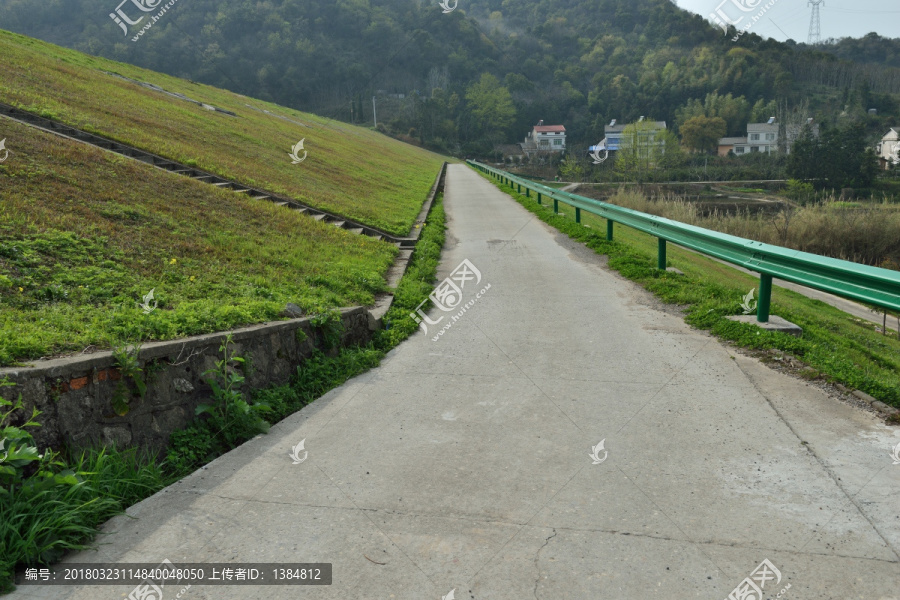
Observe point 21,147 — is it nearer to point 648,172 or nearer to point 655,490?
point 655,490

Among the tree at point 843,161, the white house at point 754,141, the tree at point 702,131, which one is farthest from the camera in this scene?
the white house at point 754,141

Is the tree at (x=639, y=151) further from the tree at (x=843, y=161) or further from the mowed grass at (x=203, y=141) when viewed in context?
the mowed grass at (x=203, y=141)

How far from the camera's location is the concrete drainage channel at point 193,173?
13062 millimetres

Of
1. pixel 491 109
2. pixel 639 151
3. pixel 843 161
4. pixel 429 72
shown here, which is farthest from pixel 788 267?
pixel 429 72

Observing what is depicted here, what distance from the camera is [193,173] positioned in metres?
13.6

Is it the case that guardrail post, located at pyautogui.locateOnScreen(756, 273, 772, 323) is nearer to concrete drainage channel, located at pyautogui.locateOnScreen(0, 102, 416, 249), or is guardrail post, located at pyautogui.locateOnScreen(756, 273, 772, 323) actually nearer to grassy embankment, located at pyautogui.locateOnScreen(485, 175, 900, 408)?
grassy embankment, located at pyautogui.locateOnScreen(485, 175, 900, 408)

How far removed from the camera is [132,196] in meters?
9.00

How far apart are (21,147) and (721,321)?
990cm

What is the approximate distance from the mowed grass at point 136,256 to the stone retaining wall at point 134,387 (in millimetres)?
279

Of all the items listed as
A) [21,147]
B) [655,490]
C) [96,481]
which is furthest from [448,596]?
[21,147]

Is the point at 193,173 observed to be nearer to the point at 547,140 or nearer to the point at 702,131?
the point at 702,131

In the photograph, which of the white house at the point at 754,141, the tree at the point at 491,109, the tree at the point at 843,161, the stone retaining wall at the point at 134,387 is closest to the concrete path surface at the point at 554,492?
the stone retaining wall at the point at 134,387

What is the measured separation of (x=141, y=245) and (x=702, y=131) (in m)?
118

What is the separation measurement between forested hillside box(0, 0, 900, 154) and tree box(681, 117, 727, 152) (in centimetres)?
1262
